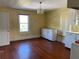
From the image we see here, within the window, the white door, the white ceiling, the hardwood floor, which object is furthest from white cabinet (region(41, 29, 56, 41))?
the white door

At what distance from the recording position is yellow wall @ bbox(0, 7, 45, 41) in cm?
730

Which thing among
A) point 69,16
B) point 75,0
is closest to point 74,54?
point 75,0

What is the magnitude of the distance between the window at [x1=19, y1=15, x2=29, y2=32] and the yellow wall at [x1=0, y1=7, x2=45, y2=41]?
26cm

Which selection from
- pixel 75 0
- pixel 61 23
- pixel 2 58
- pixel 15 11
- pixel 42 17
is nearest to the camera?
pixel 75 0

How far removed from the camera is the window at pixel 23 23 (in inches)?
309

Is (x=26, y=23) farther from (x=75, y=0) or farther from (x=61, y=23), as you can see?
(x=75, y=0)

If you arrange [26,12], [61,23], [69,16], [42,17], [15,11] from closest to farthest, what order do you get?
[69,16] → [61,23] → [15,11] → [26,12] → [42,17]

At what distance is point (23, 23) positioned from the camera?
7.95 meters

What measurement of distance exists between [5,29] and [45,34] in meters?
3.18

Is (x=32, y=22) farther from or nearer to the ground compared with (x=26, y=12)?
nearer to the ground

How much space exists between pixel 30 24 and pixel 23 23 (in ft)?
2.05

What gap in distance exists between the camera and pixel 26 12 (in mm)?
8008

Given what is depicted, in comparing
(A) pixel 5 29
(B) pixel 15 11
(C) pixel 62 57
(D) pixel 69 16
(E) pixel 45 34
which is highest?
(B) pixel 15 11

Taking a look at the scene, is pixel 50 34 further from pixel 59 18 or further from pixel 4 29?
pixel 4 29
